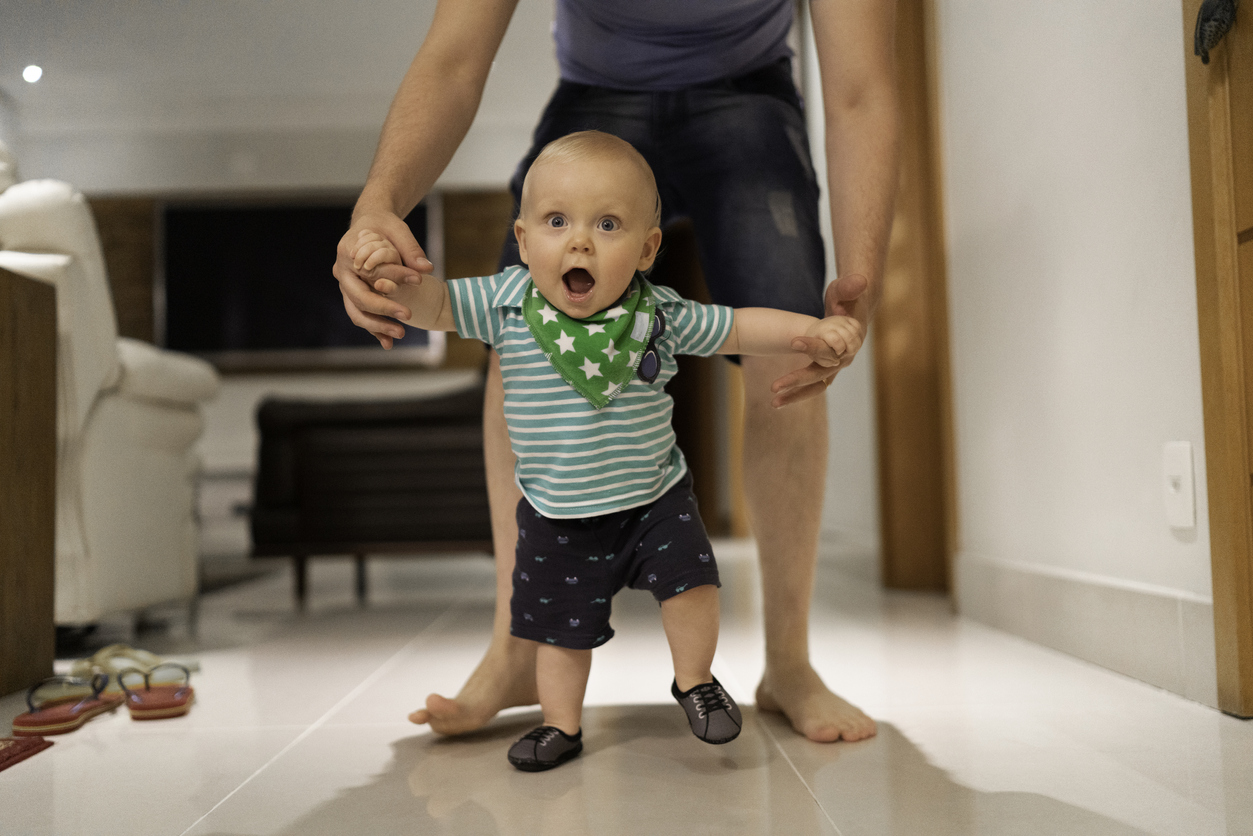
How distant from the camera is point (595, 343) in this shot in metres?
0.83

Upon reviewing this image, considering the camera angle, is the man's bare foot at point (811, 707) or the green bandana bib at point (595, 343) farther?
the man's bare foot at point (811, 707)

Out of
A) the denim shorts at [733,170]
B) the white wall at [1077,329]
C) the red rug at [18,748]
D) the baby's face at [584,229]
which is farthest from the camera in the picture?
the white wall at [1077,329]

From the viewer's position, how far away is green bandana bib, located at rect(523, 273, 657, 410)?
2.71 ft

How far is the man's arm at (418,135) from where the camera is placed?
753mm

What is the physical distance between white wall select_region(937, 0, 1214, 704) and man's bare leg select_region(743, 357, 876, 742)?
458 mm

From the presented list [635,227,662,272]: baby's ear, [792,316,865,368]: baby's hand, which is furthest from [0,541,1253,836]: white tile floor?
[635,227,662,272]: baby's ear

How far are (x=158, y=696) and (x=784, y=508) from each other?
0.79 m

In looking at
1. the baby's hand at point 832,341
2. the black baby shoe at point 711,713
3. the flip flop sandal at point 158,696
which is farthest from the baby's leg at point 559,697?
the flip flop sandal at point 158,696

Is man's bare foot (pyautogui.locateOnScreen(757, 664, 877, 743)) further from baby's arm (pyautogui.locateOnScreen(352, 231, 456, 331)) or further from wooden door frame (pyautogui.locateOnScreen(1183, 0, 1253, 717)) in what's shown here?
baby's arm (pyautogui.locateOnScreen(352, 231, 456, 331))

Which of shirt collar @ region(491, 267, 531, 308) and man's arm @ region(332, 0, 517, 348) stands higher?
man's arm @ region(332, 0, 517, 348)

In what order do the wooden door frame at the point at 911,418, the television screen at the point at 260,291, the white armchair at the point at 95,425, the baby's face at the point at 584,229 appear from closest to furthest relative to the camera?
the baby's face at the point at 584,229, the white armchair at the point at 95,425, the wooden door frame at the point at 911,418, the television screen at the point at 260,291

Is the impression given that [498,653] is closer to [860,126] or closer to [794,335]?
[794,335]

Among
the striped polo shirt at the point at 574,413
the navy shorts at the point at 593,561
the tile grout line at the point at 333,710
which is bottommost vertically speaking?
the tile grout line at the point at 333,710

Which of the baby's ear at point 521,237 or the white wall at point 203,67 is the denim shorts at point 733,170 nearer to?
the baby's ear at point 521,237
